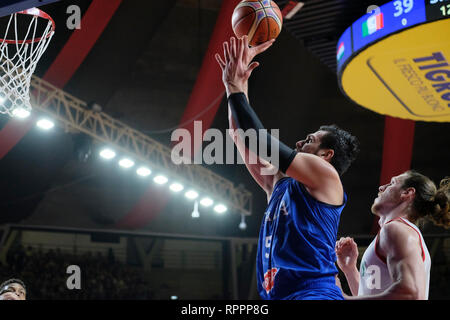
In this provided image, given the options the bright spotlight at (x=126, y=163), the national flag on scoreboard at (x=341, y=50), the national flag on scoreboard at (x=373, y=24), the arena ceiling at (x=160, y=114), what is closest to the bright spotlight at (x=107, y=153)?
the bright spotlight at (x=126, y=163)

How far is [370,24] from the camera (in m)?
5.97

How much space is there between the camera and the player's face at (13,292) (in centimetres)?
412

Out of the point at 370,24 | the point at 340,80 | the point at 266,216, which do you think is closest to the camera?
the point at 266,216

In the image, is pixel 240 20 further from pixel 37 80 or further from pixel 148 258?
pixel 148 258

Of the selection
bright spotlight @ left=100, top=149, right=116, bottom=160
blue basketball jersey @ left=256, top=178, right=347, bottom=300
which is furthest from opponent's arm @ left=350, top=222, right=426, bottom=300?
bright spotlight @ left=100, top=149, right=116, bottom=160

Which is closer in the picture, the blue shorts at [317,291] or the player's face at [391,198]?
the blue shorts at [317,291]

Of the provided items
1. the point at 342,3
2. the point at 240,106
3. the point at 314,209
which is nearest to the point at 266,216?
the point at 314,209

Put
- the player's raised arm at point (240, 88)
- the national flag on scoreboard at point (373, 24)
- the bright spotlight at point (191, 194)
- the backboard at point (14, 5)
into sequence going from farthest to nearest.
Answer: the bright spotlight at point (191, 194), the national flag on scoreboard at point (373, 24), the backboard at point (14, 5), the player's raised arm at point (240, 88)

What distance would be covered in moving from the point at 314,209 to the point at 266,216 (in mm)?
218

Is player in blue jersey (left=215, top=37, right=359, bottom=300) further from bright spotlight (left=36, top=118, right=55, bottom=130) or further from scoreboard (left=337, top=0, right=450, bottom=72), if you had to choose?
bright spotlight (left=36, top=118, right=55, bottom=130)

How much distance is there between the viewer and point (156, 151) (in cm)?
1162

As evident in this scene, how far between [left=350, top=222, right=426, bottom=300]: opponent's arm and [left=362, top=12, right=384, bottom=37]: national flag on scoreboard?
4.05 m

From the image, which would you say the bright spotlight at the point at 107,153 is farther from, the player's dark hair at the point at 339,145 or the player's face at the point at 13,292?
the player's dark hair at the point at 339,145

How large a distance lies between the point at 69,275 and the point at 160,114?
4812mm
